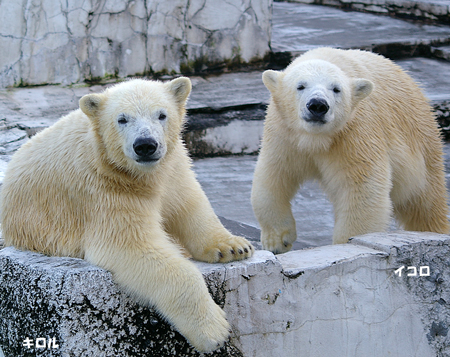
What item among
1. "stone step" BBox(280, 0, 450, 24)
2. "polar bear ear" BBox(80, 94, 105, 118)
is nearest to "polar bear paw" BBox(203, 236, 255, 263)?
"polar bear ear" BBox(80, 94, 105, 118)

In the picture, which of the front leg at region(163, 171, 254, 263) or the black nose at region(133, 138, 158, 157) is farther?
the front leg at region(163, 171, 254, 263)

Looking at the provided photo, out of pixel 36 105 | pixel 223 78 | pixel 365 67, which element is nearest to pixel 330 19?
pixel 223 78

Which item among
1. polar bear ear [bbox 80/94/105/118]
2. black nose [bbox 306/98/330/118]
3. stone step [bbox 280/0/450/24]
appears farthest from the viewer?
stone step [bbox 280/0/450/24]

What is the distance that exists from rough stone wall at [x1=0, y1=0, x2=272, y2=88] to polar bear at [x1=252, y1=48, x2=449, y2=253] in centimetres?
313

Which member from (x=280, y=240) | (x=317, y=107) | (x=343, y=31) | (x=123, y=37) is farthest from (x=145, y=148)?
(x=343, y=31)

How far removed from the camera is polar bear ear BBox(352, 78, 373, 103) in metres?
3.48

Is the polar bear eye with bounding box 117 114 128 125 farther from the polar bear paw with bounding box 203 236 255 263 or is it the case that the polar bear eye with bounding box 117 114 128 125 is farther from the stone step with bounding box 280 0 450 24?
the stone step with bounding box 280 0 450 24

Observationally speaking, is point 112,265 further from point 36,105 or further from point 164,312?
point 36,105

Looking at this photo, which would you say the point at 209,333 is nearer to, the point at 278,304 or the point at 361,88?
the point at 278,304

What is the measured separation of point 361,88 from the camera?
3504mm

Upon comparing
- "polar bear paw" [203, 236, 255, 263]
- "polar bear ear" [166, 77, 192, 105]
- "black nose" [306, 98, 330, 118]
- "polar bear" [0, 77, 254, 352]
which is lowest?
"polar bear paw" [203, 236, 255, 263]

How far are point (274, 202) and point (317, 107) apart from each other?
809 millimetres

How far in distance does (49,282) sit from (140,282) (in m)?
0.37

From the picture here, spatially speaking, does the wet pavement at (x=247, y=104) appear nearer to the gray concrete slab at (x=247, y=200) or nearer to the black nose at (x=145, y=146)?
the gray concrete slab at (x=247, y=200)
